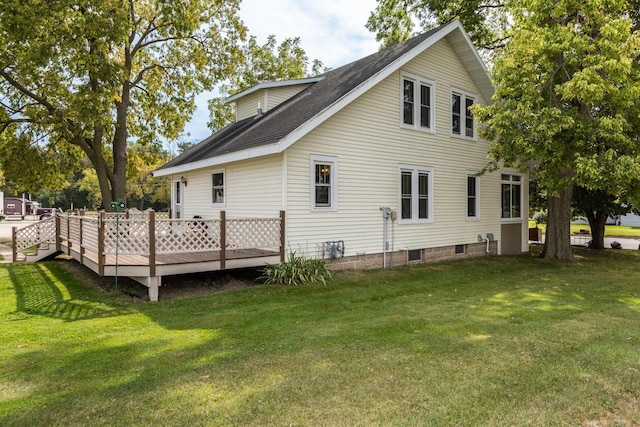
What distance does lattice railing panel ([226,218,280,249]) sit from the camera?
29.7 feet

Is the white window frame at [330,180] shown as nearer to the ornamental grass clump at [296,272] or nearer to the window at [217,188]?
the ornamental grass clump at [296,272]

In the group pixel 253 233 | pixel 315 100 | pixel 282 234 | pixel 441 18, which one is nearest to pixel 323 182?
pixel 282 234

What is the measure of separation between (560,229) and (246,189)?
11.5 m

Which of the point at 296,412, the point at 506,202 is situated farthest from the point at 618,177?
the point at 296,412

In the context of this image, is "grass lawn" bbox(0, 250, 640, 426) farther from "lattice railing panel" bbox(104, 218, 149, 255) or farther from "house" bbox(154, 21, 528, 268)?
"house" bbox(154, 21, 528, 268)

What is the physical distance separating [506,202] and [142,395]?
15590mm

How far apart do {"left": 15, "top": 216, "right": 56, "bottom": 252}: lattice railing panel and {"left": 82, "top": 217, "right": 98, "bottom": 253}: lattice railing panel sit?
13.4 feet

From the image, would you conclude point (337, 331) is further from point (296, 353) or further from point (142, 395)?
point (142, 395)

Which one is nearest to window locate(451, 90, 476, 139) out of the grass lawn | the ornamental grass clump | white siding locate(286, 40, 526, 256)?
white siding locate(286, 40, 526, 256)

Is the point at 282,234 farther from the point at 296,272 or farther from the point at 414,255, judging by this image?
the point at 414,255

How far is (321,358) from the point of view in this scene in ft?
15.5

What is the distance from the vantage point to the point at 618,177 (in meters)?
9.83

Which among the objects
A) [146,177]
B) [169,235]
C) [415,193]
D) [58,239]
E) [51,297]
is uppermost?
[146,177]

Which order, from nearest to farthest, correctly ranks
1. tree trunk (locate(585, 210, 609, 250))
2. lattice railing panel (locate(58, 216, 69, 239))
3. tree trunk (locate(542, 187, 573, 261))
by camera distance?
1. lattice railing panel (locate(58, 216, 69, 239))
2. tree trunk (locate(542, 187, 573, 261))
3. tree trunk (locate(585, 210, 609, 250))
